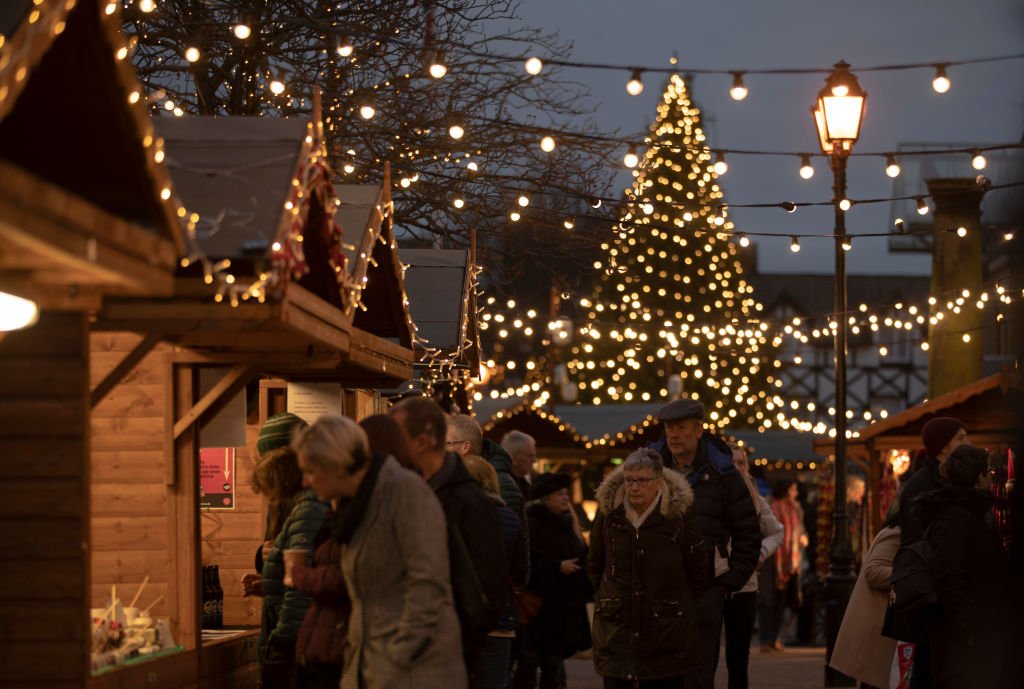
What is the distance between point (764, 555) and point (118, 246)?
8325mm

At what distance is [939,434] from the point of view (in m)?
10.4

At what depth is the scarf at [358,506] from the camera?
20.6 ft

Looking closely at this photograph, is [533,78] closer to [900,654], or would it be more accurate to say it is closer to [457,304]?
[457,304]

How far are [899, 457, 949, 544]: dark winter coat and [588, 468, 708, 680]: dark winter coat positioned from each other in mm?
1169

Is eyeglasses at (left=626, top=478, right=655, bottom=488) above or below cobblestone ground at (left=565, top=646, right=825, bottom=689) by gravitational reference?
above

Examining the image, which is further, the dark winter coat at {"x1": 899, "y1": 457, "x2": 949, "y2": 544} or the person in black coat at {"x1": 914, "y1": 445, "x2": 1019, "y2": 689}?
the dark winter coat at {"x1": 899, "y1": 457, "x2": 949, "y2": 544}

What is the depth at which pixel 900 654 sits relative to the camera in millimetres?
10539

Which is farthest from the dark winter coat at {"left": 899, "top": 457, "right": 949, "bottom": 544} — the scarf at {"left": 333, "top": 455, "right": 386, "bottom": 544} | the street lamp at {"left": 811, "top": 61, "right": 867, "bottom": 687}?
the street lamp at {"left": 811, "top": 61, "right": 867, "bottom": 687}

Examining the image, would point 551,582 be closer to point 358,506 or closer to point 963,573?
point 963,573

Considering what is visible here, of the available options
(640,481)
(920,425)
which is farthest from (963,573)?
(920,425)

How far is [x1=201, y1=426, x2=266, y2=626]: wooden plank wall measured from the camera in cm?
1116

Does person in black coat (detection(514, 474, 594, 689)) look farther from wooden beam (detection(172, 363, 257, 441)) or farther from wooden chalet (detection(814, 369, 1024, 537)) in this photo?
wooden chalet (detection(814, 369, 1024, 537))

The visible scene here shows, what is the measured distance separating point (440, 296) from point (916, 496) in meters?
6.18

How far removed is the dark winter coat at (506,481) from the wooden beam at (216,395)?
6.14 feet
